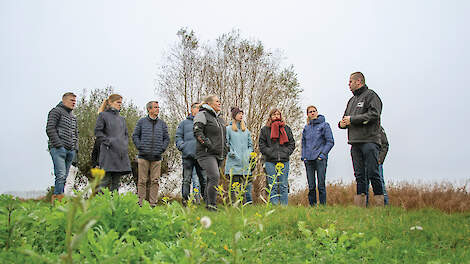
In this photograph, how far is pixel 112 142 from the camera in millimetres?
6785

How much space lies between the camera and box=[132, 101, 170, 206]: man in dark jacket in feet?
25.4

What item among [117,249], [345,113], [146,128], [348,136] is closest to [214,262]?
[117,249]

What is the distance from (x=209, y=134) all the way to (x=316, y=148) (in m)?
2.45

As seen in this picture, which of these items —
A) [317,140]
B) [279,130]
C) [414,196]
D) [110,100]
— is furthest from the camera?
[414,196]

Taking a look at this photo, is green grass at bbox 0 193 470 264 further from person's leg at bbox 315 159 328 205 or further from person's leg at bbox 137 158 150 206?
person's leg at bbox 137 158 150 206

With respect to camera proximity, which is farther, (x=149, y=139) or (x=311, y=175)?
(x=149, y=139)

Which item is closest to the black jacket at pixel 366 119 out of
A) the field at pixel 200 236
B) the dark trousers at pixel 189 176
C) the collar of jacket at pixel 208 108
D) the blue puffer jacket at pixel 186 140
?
the field at pixel 200 236

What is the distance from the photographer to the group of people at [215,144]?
5.71m

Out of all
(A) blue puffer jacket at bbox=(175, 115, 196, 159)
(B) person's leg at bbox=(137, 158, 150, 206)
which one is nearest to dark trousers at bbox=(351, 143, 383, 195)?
(A) blue puffer jacket at bbox=(175, 115, 196, 159)

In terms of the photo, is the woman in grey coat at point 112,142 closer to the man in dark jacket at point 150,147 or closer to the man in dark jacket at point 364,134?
the man in dark jacket at point 150,147

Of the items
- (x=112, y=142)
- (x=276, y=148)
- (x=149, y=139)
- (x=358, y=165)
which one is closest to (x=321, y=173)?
(x=276, y=148)

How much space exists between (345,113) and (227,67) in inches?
455

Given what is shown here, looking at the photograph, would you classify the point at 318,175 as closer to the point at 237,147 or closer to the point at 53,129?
the point at 237,147

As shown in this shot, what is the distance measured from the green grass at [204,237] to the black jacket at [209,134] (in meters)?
1.96
